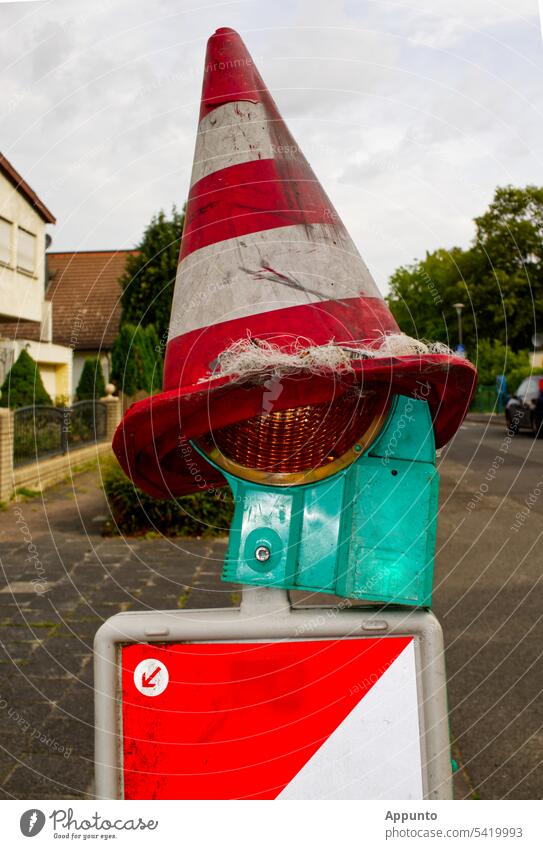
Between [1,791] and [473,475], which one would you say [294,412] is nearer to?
[1,791]

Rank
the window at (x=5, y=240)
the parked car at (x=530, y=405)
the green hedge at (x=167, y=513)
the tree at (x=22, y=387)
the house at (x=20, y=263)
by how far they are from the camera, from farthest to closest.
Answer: the parked car at (x=530, y=405), the tree at (x=22, y=387), the house at (x=20, y=263), the window at (x=5, y=240), the green hedge at (x=167, y=513)

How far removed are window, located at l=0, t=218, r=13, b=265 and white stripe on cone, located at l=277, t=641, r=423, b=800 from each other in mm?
15325

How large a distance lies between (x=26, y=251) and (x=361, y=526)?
58.5ft

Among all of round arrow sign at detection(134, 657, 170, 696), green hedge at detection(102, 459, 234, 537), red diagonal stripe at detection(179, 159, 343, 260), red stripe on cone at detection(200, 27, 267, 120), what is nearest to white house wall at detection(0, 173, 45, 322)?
green hedge at detection(102, 459, 234, 537)

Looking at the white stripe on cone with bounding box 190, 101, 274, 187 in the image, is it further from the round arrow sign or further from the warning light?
the round arrow sign

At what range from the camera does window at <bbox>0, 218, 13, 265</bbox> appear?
1529 cm

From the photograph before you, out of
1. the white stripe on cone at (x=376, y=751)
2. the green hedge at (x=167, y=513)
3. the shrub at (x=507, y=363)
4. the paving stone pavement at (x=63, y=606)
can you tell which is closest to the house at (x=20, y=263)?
the green hedge at (x=167, y=513)

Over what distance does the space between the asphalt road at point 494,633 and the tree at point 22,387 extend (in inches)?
376

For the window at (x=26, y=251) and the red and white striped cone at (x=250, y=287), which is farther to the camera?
the window at (x=26, y=251)

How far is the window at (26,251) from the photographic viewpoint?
16969mm

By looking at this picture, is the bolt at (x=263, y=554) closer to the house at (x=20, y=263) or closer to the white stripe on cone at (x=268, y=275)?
the white stripe on cone at (x=268, y=275)

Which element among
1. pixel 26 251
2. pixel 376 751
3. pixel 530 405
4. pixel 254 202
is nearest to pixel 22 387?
pixel 26 251

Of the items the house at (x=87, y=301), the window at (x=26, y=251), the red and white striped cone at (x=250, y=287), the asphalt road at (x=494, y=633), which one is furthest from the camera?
the house at (x=87, y=301)

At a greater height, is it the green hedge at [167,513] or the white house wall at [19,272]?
the white house wall at [19,272]
